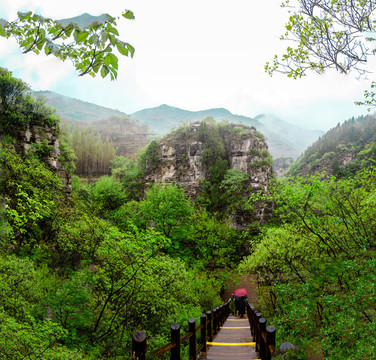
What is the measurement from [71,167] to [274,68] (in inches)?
908

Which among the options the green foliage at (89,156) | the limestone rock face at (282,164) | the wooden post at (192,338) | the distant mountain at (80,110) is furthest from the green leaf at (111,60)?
the distant mountain at (80,110)

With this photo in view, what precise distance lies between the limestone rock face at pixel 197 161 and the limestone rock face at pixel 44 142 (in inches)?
609

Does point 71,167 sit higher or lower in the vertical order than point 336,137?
lower

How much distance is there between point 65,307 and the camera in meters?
6.22

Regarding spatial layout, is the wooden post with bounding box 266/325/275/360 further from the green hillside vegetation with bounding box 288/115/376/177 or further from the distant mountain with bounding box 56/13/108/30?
the green hillside vegetation with bounding box 288/115/376/177

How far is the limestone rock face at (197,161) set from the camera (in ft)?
102

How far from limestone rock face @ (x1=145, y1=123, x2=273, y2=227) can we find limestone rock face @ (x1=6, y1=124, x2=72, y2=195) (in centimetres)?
1546

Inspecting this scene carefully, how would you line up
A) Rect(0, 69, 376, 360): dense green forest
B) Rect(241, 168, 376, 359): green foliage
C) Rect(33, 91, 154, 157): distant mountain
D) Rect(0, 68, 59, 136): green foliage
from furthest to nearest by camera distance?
Rect(33, 91, 154, 157): distant mountain < Rect(0, 68, 59, 136): green foliage < Rect(0, 69, 376, 360): dense green forest < Rect(241, 168, 376, 359): green foliage

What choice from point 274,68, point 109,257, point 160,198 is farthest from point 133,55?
point 160,198

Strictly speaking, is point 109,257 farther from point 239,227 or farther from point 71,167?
point 239,227

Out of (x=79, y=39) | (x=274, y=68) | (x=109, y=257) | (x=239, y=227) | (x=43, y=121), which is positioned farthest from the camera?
(x=239, y=227)

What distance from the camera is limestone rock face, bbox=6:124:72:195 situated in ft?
55.6

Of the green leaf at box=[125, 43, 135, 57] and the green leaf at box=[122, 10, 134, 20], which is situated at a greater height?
the green leaf at box=[122, 10, 134, 20]

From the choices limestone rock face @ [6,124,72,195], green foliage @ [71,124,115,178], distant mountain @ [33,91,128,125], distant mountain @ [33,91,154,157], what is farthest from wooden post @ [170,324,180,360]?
distant mountain @ [33,91,128,125]
